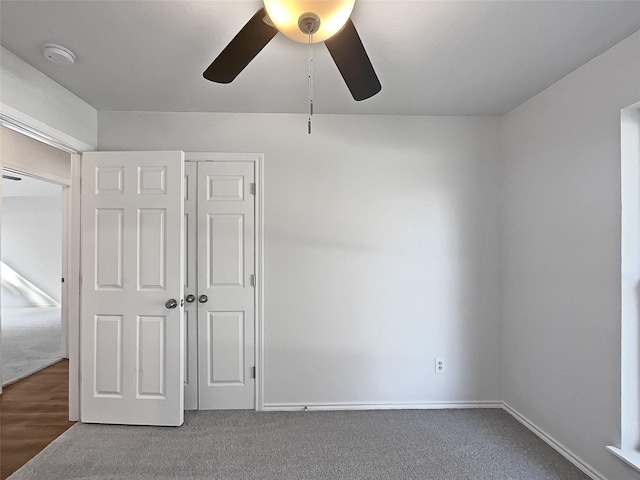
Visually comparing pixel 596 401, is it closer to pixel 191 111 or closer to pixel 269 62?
pixel 269 62

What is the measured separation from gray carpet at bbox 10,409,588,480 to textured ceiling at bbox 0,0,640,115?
242 centimetres

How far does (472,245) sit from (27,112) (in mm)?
3245

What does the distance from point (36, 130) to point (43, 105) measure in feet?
0.56

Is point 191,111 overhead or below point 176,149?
overhead

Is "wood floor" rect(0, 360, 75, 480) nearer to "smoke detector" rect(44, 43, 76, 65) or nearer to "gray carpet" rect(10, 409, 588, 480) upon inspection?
"gray carpet" rect(10, 409, 588, 480)

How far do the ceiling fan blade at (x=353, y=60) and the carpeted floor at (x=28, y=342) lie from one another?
4.14m

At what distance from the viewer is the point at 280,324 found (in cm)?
277

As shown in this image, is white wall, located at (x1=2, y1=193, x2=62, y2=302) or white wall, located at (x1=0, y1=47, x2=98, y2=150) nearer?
white wall, located at (x1=0, y1=47, x2=98, y2=150)

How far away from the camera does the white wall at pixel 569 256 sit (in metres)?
1.87

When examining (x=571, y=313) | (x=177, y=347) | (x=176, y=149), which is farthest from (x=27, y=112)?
(x=571, y=313)

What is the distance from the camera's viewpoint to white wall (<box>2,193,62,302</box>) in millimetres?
A: 7039

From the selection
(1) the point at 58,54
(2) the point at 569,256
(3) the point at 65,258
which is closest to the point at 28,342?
(3) the point at 65,258

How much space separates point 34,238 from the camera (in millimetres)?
7156

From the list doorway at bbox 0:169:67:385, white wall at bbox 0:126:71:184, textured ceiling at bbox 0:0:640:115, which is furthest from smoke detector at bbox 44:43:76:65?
doorway at bbox 0:169:67:385
